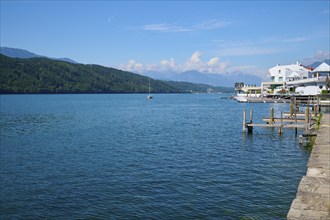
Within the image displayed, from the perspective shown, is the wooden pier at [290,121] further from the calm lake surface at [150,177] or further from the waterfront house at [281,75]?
the waterfront house at [281,75]

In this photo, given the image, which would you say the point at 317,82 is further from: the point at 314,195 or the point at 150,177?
the point at 314,195

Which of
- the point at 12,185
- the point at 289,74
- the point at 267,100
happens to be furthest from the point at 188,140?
the point at 289,74

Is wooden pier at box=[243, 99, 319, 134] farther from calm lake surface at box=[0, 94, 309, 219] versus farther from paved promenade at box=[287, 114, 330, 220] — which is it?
paved promenade at box=[287, 114, 330, 220]

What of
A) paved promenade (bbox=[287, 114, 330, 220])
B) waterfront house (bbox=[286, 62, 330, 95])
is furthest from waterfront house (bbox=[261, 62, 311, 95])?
paved promenade (bbox=[287, 114, 330, 220])

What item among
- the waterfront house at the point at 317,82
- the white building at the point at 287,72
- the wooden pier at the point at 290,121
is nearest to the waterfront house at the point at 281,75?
the white building at the point at 287,72

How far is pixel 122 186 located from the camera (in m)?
20.4

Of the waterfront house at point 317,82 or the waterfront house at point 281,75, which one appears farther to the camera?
the waterfront house at point 281,75

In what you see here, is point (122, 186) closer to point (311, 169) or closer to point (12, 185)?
point (12, 185)

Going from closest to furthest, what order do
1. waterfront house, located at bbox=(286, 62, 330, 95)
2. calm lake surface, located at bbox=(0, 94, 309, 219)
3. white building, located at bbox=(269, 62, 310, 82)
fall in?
calm lake surface, located at bbox=(0, 94, 309, 219) < waterfront house, located at bbox=(286, 62, 330, 95) < white building, located at bbox=(269, 62, 310, 82)

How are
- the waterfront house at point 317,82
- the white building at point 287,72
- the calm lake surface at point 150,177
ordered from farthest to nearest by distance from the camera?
the white building at point 287,72 < the waterfront house at point 317,82 < the calm lake surface at point 150,177

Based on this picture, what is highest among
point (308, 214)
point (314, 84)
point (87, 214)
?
point (314, 84)

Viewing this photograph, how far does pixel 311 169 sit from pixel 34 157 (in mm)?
23086

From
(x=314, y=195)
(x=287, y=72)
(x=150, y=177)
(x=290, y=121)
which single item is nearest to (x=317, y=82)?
(x=287, y=72)

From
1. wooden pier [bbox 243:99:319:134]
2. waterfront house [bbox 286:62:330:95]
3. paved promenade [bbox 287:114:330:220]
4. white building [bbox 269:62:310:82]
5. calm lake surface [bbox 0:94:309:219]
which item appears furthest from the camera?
white building [bbox 269:62:310:82]
